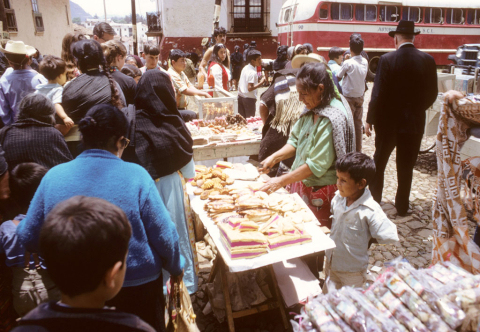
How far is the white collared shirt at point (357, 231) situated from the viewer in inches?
99.0

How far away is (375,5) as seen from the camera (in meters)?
15.0

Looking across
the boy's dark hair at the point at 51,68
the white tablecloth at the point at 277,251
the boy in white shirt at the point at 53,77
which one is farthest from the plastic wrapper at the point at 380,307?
the boy's dark hair at the point at 51,68

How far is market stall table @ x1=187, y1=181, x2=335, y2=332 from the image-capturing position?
2.32m

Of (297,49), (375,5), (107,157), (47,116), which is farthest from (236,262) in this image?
(375,5)

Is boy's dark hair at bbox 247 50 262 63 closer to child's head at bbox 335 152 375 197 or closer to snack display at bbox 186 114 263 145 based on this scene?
snack display at bbox 186 114 263 145

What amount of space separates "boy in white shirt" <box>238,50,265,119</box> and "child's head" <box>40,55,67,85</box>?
3.71 metres

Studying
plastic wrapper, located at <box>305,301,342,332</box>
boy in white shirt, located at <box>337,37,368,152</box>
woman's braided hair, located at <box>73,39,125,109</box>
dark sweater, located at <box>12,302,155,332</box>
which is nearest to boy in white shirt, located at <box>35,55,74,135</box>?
woman's braided hair, located at <box>73,39,125,109</box>

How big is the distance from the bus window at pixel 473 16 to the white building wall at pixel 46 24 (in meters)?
19.0

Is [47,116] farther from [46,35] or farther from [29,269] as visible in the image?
[46,35]

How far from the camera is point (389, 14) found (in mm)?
15383

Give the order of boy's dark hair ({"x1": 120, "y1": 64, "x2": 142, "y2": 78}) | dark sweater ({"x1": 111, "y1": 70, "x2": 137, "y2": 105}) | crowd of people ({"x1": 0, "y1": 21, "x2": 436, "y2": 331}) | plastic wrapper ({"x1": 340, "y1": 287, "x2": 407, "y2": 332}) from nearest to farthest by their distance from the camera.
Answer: crowd of people ({"x1": 0, "y1": 21, "x2": 436, "y2": 331}) → plastic wrapper ({"x1": 340, "y1": 287, "x2": 407, "y2": 332}) → dark sweater ({"x1": 111, "y1": 70, "x2": 137, "y2": 105}) → boy's dark hair ({"x1": 120, "y1": 64, "x2": 142, "y2": 78})

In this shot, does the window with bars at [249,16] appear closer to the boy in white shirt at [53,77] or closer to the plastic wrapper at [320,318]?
the boy in white shirt at [53,77]

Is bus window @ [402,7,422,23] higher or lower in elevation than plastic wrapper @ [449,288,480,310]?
higher

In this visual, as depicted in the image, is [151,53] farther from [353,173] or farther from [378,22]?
[378,22]
